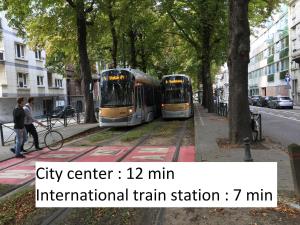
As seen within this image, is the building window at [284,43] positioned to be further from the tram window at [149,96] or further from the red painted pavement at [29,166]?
the red painted pavement at [29,166]

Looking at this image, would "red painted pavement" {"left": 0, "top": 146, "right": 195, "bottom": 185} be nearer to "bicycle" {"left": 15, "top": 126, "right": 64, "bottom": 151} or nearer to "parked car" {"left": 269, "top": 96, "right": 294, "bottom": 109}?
"bicycle" {"left": 15, "top": 126, "right": 64, "bottom": 151}

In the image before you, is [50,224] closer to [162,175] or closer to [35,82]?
[162,175]

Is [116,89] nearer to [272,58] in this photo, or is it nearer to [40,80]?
[40,80]

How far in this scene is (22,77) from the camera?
135 feet

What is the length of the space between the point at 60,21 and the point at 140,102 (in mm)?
8418

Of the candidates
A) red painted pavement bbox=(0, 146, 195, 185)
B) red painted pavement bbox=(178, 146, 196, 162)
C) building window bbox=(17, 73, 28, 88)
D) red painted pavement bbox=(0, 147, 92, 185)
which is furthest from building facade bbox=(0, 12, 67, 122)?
red painted pavement bbox=(178, 146, 196, 162)

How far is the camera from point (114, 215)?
20.0ft

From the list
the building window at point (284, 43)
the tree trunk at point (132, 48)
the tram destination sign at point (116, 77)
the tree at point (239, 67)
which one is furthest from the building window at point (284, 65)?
the tree at point (239, 67)

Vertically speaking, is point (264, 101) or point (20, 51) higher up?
point (20, 51)

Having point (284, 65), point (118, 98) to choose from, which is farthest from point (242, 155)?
point (284, 65)

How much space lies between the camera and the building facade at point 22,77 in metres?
36.9

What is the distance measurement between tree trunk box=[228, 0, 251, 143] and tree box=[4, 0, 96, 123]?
42.2 ft

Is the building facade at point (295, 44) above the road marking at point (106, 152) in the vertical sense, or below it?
above

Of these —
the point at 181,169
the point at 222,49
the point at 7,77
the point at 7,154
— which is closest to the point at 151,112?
the point at 222,49
